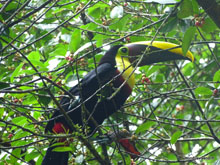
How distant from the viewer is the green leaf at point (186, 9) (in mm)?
2590

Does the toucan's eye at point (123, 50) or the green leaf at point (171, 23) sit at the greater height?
the green leaf at point (171, 23)

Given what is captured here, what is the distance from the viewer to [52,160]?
3.33 m

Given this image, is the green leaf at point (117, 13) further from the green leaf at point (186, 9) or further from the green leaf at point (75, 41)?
the green leaf at point (186, 9)

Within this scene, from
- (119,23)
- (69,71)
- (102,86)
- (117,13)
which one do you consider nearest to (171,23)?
(117,13)

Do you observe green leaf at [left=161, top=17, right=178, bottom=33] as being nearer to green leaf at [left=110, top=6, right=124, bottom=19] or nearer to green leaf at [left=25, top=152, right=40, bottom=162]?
green leaf at [left=110, top=6, right=124, bottom=19]

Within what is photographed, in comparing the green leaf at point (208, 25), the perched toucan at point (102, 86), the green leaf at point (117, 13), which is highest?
the green leaf at point (117, 13)

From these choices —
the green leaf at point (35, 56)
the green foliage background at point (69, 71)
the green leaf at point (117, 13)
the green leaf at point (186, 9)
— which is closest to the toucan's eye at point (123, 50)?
the green foliage background at point (69, 71)

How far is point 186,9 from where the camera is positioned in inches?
102

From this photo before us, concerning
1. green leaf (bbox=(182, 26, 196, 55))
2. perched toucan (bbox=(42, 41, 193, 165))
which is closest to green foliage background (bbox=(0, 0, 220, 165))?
green leaf (bbox=(182, 26, 196, 55))

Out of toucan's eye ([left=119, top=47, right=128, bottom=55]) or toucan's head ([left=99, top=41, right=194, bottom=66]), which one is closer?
toucan's head ([left=99, top=41, right=194, bottom=66])

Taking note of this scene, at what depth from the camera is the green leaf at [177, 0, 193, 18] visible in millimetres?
2590

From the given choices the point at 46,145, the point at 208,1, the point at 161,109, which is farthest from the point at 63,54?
the point at 161,109

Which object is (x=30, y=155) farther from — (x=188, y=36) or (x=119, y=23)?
(x=188, y=36)

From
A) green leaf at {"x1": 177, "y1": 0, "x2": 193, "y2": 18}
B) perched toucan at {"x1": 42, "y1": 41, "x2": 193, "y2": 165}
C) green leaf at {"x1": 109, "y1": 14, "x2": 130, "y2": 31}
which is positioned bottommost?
perched toucan at {"x1": 42, "y1": 41, "x2": 193, "y2": 165}
